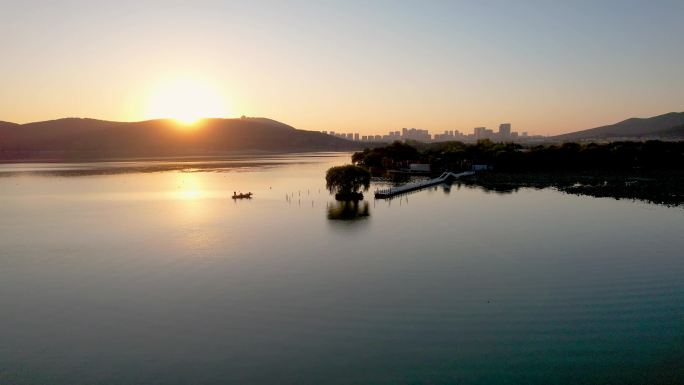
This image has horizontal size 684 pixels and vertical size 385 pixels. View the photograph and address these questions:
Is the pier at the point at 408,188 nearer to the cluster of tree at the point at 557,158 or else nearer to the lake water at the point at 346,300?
the lake water at the point at 346,300

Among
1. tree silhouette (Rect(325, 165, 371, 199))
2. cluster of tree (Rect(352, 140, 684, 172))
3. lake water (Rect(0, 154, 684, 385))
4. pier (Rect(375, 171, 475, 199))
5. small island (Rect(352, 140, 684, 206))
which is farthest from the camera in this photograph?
cluster of tree (Rect(352, 140, 684, 172))

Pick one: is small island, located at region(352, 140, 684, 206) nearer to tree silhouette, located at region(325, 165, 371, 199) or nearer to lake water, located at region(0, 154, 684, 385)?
tree silhouette, located at region(325, 165, 371, 199)

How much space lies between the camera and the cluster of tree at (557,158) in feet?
389

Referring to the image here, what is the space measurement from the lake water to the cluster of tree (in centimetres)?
7078

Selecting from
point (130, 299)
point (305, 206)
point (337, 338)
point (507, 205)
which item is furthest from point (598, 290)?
point (305, 206)

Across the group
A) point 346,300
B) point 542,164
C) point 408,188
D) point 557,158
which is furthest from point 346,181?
point 557,158

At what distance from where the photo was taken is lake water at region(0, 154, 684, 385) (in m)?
19.0

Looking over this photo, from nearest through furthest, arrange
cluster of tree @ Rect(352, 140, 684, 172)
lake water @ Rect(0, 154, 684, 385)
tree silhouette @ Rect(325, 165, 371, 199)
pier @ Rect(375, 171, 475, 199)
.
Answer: lake water @ Rect(0, 154, 684, 385) < tree silhouette @ Rect(325, 165, 371, 199) < pier @ Rect(375, 171, 475, 199) < cluster of tree @ Rect(352, 140, 684, 172)

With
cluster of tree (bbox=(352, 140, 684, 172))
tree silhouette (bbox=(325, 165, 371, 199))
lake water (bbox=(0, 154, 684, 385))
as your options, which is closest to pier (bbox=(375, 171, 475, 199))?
tree silhouette (bbox=(325, 165, 371, 199))

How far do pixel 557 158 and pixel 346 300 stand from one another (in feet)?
368

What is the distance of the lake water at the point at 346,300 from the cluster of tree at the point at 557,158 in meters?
70.8

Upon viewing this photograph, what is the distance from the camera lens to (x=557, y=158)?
123 meters

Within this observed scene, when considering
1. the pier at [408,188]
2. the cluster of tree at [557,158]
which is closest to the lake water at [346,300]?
the pier at [408,188]

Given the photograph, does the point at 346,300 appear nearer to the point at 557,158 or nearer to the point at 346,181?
the point at 346,181
